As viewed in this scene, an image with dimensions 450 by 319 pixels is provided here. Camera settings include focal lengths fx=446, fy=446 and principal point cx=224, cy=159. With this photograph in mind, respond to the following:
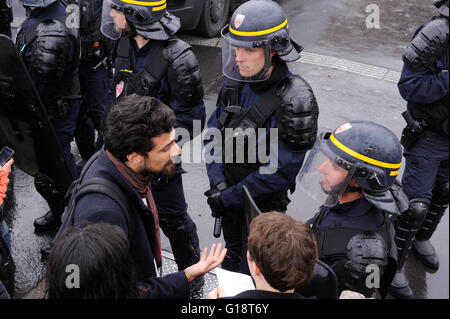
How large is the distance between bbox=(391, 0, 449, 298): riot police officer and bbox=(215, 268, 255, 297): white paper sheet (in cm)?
172

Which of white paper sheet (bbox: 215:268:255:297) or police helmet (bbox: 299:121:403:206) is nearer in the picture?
white paper sheet (bbox: 215:268:255:297)

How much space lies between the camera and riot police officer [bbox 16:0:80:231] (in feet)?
10.6

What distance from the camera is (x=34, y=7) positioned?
11.0ft

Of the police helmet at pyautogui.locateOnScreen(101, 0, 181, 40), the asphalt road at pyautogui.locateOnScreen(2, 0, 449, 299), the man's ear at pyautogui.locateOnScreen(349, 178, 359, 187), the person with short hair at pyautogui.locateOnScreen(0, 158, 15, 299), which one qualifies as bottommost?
the asphalt road at pyautogui.locateOnScreen(2, 0, 449, 299)

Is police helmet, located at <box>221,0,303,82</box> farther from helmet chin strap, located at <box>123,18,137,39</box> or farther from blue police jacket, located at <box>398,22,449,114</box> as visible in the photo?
blue police jacket, located at <box>398,22,449,114</box>

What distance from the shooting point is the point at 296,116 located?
2.59 meters

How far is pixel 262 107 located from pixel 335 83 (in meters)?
3.98

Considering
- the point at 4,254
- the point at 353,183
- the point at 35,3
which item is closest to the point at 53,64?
the point at 35,3

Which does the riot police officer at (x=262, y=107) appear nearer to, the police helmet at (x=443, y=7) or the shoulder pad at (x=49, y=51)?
the police helmet at (x=443, y=7)

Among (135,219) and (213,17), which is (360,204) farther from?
(213,17)

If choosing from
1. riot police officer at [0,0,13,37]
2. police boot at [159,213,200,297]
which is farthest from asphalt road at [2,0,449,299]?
riot police officer at [0,0,13,37]

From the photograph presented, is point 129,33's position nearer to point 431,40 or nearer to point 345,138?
point 345,138
